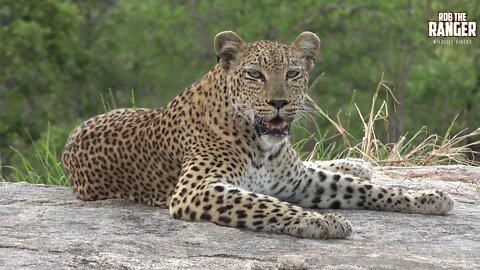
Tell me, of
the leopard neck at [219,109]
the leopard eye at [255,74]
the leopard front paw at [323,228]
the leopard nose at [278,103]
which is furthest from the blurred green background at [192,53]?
the leopard front paw at [323,228]

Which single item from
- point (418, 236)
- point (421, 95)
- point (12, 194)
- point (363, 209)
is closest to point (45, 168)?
point (12, 194)

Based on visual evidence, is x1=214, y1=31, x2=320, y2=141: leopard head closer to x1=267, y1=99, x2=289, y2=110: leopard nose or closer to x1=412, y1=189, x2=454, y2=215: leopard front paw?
x1=267, y1=99, x2=289, y2=110: leopard nose

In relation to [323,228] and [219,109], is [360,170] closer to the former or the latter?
[219,109]

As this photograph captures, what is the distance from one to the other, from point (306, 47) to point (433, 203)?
1.38 metres

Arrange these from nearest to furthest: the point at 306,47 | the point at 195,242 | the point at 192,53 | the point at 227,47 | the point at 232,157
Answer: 1. the point at 195,242
2. the point at 232,157
3. the point at 227,47
4. the point at 306,47
5. the point at 192,53

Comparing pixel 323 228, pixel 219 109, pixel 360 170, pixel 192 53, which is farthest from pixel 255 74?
pixel 192 53

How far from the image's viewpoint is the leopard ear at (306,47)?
25.6 feet

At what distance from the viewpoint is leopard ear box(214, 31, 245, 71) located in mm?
7715

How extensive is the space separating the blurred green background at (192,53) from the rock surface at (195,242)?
822 inches

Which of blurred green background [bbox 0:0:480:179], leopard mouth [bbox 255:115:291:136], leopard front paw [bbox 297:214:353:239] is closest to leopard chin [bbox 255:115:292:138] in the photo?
leopard mouth [bbox 255:115:291:136]

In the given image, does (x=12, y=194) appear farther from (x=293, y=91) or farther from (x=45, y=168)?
(x=293, y=91)

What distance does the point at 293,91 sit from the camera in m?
7.46

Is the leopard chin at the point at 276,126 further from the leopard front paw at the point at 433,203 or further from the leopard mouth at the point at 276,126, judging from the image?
the leopard front paw at the point at 433,203

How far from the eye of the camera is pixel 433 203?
7.65 metres
